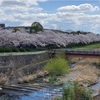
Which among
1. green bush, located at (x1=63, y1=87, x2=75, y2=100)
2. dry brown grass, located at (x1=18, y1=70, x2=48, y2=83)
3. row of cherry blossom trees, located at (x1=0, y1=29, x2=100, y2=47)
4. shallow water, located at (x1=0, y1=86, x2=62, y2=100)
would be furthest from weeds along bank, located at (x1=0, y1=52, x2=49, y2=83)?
green bush, located at (x1=63, y1=87, x2=75, y2=100)

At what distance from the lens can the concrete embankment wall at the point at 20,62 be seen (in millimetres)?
61906

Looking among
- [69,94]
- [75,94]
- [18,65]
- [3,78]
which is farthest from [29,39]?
[69,94]

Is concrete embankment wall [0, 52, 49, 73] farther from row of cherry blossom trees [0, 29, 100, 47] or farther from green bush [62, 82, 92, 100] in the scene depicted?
green bush [62, 82, 92, 100]

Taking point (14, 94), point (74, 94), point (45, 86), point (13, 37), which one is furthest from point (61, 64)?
point (74, 94)

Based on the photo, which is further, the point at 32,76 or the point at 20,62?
the point at 20,62

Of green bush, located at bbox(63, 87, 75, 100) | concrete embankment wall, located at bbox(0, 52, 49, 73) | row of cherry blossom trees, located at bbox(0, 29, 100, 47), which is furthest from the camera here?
row of cherry blossom trees, located at bbox(0, 29, 100, 47)

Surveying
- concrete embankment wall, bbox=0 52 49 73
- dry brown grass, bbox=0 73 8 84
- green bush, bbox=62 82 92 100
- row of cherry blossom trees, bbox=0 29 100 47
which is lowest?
dry brown grass, bbox=0 73 8 84

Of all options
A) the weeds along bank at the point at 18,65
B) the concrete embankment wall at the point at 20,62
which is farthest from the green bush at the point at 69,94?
the concrete embankment wall at the point at 20,62

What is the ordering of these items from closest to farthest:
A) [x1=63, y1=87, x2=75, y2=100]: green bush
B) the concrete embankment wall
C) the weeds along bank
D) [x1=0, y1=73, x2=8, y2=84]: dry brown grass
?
[x1=63, y1=87, x2=75, y2=100]: green bush < [x1=0, y1=73, x2=8, y2=84]: dry brown grass < the weeds along bank < the concrete embankment wall

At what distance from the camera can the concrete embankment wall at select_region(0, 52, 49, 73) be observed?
2437 inches

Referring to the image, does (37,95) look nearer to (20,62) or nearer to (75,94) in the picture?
(75,94)

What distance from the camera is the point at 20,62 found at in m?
69.9

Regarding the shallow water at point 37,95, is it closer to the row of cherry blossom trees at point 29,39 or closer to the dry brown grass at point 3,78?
the dry brown grass at point 3,78

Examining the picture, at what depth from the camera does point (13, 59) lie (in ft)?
222
